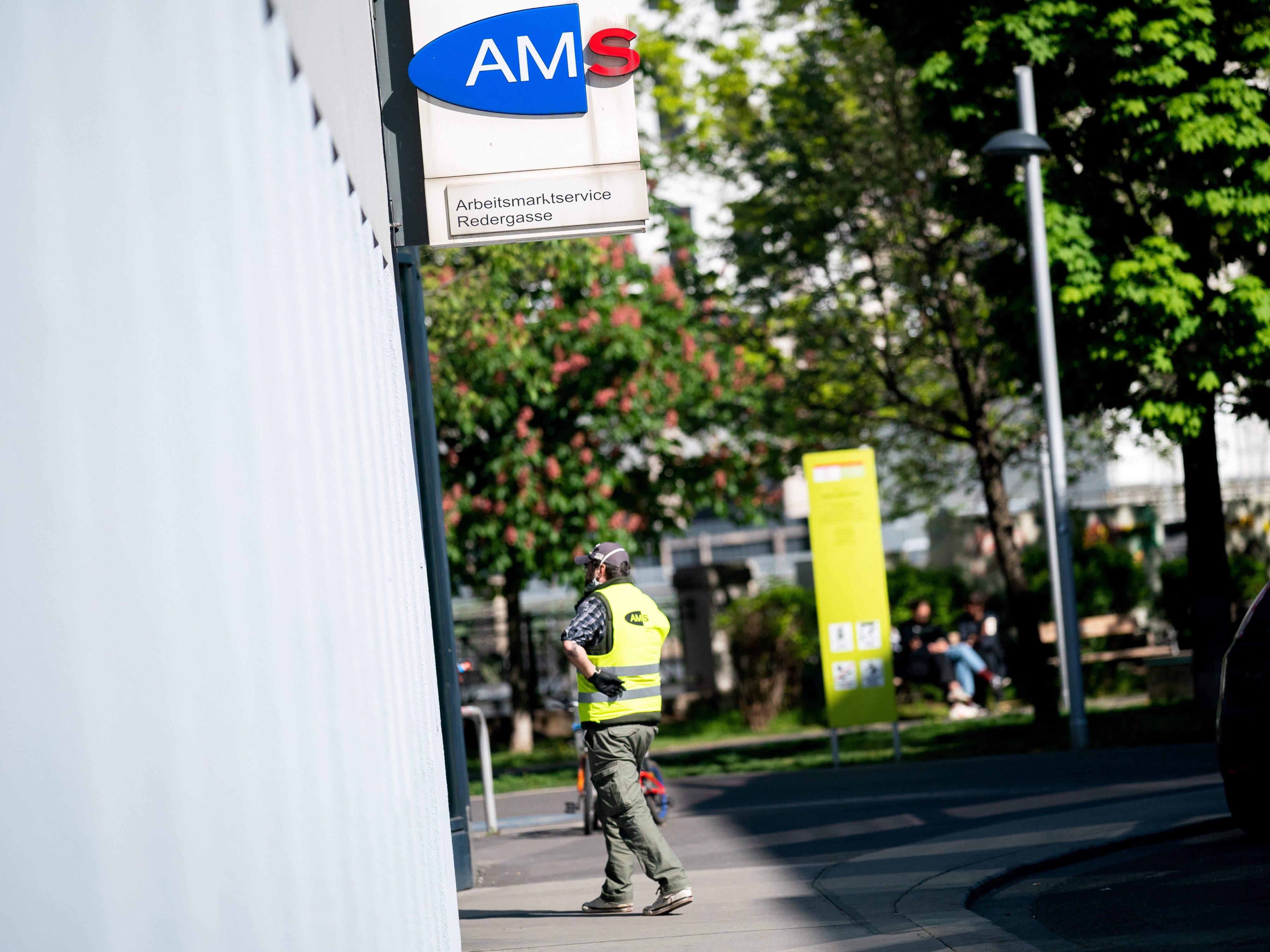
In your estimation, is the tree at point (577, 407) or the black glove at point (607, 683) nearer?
the black glove at point (607, 683)

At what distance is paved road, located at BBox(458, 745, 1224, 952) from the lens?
6785 mm

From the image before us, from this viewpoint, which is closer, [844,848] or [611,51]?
[611,51]

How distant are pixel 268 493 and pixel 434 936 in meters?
2.23

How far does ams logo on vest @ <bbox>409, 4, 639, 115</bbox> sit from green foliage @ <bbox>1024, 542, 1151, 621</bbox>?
1782 centimetres

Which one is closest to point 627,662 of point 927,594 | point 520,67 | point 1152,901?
point 1152,901

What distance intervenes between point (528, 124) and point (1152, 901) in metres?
4.52

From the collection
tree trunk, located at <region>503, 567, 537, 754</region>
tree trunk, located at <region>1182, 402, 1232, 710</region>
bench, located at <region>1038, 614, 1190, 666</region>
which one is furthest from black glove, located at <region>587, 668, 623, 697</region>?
bench, located at <region>1038, 614, 1190, 666</region>

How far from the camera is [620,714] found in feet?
24.9

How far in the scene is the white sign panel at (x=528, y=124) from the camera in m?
6.20

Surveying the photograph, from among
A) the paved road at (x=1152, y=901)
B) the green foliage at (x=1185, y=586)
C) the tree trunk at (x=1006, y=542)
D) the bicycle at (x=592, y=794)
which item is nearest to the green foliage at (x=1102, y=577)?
the green foliage at (x=1185, y=586)

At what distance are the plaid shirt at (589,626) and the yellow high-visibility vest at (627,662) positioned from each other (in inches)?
0.8

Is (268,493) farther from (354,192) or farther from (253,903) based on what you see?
(354,192)

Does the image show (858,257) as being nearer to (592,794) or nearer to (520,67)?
(592,794)

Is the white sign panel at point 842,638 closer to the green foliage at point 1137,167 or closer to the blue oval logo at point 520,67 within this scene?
the green foliage at point 1137,167
